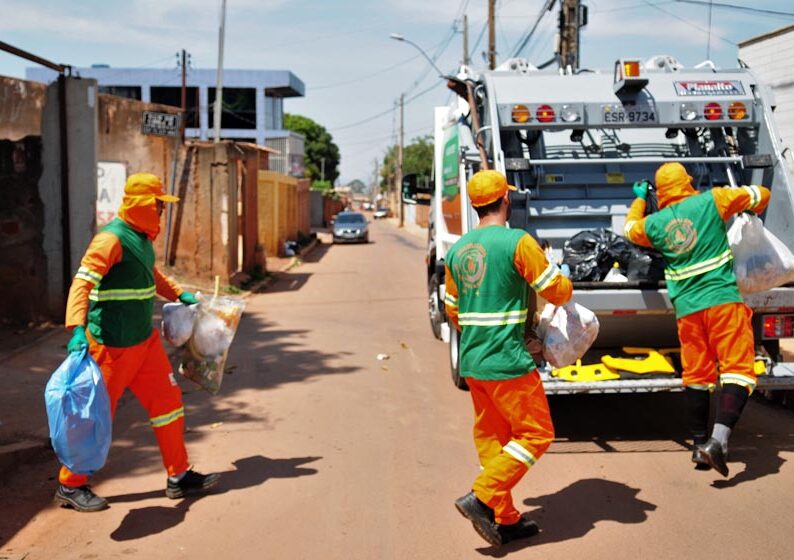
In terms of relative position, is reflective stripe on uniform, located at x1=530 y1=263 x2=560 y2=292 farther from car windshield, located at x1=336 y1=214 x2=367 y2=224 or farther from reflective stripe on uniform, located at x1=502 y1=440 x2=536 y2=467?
car windshield, located at x1=336 y1=214 x2=367 y2=224

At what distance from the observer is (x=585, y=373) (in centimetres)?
607

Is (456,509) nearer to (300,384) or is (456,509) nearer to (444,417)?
(444,417)

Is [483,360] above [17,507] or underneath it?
above

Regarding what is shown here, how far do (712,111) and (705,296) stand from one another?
239 cm

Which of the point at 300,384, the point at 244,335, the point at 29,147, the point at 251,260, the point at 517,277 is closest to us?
the point at 517,277

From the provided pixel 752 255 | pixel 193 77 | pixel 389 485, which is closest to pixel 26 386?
pixel 389 485

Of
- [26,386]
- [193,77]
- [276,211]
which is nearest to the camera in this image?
[26,386]

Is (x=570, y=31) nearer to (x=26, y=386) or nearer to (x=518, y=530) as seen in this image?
(x=26, y=386)

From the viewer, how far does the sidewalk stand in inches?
232

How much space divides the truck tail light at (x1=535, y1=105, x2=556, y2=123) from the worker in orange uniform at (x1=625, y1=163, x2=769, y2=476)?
1.66 metres

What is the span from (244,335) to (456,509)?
22.7ft

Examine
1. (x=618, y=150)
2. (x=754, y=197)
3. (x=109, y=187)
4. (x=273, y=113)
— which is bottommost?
(x=754, y=197)

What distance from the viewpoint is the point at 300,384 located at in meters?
8.44

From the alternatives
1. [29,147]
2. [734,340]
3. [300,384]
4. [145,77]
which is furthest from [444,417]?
[145,77]
